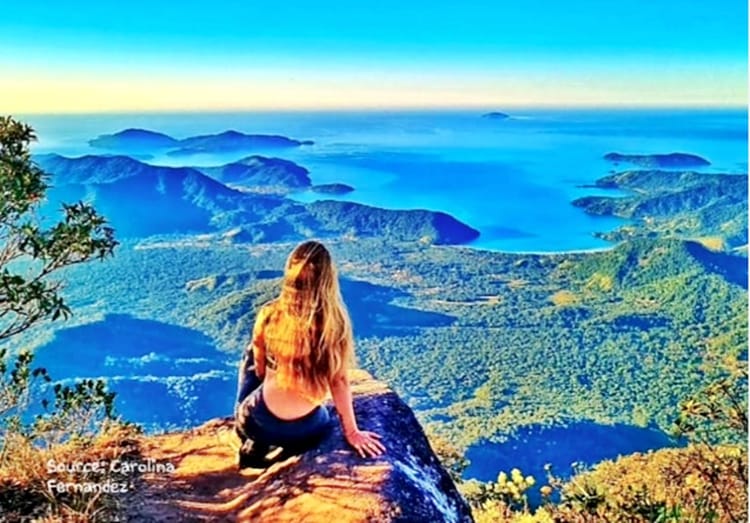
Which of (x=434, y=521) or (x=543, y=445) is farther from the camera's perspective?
(x=543, y=445)

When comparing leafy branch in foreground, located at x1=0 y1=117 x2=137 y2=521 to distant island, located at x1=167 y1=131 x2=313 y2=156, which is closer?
leafy branch in foreground, located at x1=0 y1=117 x2=137 y2=521

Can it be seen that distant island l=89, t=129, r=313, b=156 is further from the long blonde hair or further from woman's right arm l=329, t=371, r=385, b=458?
woman's right arm l=329, t=371, r=385, b=458

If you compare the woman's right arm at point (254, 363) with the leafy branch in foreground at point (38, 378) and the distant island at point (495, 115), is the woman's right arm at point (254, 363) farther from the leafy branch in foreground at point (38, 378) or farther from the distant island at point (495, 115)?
the distant island at point (495, 115)

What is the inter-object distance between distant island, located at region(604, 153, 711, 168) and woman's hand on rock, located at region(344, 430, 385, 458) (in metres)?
1.63

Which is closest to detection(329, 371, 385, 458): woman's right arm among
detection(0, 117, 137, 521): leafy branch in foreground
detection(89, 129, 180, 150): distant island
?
detection(0, 117, 137, 521): leafy branch in foreground

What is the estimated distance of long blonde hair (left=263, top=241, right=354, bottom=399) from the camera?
196 centimetres

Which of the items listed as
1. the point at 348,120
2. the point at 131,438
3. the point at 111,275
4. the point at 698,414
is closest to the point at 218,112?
the point at 348,120

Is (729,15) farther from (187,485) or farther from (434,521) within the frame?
(187,485)

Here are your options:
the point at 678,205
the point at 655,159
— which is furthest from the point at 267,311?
the point at 678,205

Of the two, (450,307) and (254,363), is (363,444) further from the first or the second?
(450,307)

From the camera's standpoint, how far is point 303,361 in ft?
6.48

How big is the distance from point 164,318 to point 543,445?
1405 millimetres

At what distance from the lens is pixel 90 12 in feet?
8.68

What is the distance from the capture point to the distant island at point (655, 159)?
3104 millimetres
